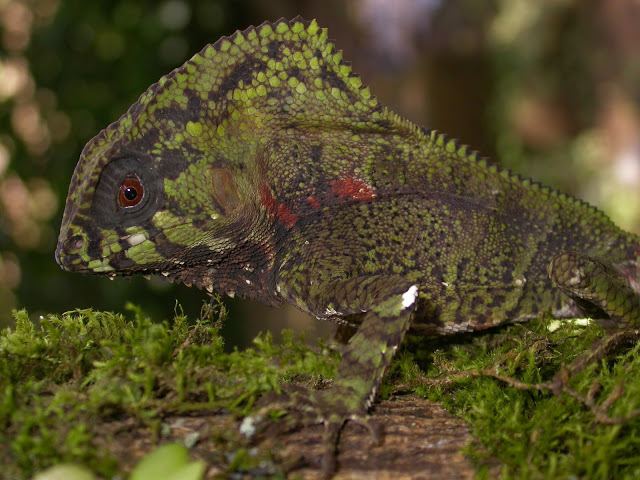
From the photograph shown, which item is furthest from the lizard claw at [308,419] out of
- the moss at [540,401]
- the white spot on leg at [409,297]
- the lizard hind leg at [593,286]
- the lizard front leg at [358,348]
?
the lizard hind leg at [593,286]

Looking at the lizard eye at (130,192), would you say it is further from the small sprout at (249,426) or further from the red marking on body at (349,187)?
the small sprout at (249,426)

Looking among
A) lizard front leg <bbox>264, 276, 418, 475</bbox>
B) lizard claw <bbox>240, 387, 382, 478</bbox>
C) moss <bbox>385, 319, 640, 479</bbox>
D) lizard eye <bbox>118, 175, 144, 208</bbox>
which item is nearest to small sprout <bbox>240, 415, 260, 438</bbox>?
lizard claw <bbox>240, 387, 382, 478</bbox>

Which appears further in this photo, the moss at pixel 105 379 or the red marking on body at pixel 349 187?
the red marking on body at pixel 349 187

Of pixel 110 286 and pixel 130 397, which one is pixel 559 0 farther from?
pixel 130 397

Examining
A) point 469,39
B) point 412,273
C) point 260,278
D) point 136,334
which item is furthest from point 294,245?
point 469,39

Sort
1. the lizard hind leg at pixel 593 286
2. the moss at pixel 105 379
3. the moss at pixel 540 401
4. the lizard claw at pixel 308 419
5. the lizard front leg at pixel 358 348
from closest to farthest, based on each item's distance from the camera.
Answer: the moss at pixel 105 379
the moss at pixel 540 401
the lizard claw at pixel 308 419
the lizard front leg at pixel 358 348
the lizard hind leg at pixel 593 286

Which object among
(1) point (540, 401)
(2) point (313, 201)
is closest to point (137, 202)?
(2) point (313, 201)
